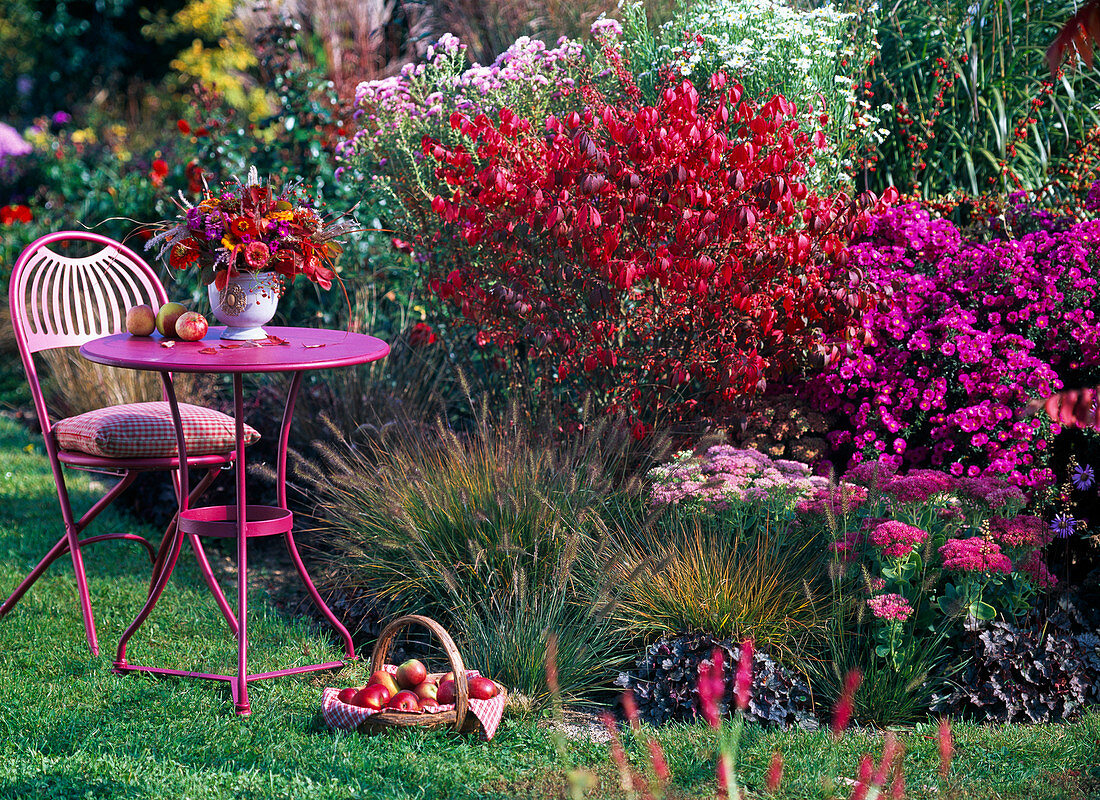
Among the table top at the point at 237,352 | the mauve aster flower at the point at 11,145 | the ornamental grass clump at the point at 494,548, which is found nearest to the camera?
the table top at the point at 237,352

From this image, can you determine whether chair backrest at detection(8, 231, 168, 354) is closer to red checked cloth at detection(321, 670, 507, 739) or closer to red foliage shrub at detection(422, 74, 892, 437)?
red foliage shrub at detection(422, 74, 892, 437)

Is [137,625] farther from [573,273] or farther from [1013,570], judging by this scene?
[1013,570]

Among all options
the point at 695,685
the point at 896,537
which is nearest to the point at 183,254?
the point at 695,685

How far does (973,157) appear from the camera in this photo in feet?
19.4

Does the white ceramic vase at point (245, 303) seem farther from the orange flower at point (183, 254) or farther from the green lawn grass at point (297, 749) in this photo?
the green lawn grass at point (297, 749)

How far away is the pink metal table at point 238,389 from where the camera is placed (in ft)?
9.92

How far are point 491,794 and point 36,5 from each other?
61.1ft

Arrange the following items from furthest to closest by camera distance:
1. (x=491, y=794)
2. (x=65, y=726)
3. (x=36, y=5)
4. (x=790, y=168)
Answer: (x=36, y=5)
(x=790, y=168)
(x=65, y=726)
(x=491, y=794)

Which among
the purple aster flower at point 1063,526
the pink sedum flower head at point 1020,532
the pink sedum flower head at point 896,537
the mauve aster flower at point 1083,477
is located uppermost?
the pink sedum flower head at point 896,537

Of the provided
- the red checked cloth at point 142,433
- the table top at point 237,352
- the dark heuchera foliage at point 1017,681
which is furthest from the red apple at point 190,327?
the dark heuchera foliage at point 1017,681

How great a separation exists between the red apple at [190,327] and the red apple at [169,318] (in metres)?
0.06

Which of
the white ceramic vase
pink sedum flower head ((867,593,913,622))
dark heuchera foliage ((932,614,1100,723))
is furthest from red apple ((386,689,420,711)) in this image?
dark heuchera foliage ((932,614,1100,723))

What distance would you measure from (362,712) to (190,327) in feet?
4.52

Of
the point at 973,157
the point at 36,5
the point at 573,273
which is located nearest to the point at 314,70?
the point at 573,273
